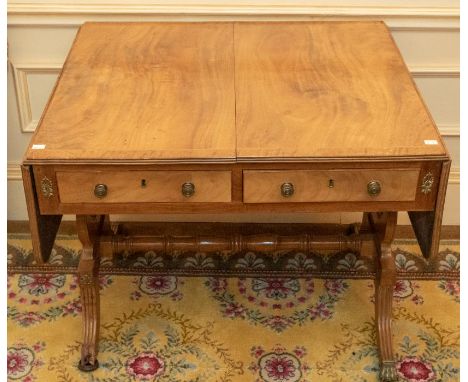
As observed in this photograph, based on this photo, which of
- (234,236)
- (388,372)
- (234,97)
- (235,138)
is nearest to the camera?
(235,138)

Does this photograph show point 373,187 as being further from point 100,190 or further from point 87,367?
point 87,367

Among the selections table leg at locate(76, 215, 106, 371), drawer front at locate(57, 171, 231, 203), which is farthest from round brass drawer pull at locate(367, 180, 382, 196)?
table leg at locate(76, 215, 106, 371)

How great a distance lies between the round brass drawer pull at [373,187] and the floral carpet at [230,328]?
2.49ft

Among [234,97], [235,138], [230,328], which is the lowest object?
[230,328]

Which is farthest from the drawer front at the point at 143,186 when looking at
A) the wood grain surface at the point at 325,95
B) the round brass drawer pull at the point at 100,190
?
the wood grain surface at the point at 325,95

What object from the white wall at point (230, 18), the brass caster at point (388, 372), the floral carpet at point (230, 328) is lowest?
the brass caster at point (388, 372)

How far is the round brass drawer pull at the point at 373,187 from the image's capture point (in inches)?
67.4

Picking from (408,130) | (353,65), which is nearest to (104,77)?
(353,65)

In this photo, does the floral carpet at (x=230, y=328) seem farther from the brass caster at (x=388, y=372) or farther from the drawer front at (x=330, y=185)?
the drawer front at (x=330, y=185)

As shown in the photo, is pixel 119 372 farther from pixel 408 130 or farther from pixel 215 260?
pixel 408 130

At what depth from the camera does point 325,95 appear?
1888 mm

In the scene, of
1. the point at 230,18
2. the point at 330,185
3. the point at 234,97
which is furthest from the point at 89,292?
the point at 230,18

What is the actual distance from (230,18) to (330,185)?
97 cm
